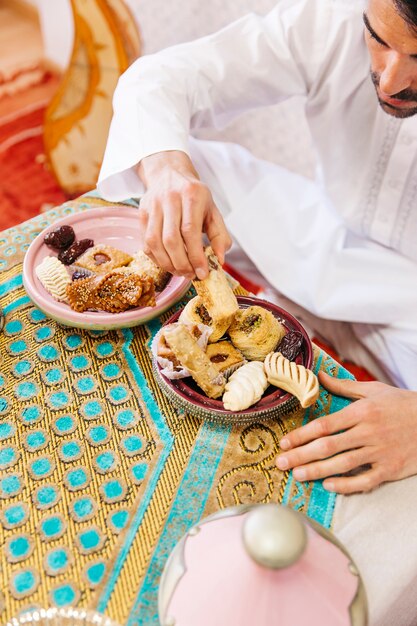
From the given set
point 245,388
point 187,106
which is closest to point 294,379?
point 245,388

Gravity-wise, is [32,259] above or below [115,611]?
above

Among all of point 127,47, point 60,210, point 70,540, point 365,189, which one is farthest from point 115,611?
point 127,47

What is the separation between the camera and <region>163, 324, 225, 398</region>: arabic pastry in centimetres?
94

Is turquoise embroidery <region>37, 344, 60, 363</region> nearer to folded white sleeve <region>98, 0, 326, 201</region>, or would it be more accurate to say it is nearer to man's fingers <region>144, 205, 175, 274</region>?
man's fingers <region>144, 205, 175, 274</region>

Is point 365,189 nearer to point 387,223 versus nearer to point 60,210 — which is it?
point 387,223

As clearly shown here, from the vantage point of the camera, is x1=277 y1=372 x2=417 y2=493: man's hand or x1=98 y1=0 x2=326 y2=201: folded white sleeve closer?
x1=277 y1=372 x2=417 y2=493: man's hand

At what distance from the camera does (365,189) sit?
152 centimetres

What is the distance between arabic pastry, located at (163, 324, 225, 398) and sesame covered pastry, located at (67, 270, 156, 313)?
0.54ft

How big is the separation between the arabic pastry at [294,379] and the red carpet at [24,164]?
176cm

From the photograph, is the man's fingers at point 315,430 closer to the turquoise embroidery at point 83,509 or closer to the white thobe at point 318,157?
the turquoise embroidery at point 83,509

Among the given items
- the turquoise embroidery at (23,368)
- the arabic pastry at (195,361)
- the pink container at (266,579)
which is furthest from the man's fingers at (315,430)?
the turquoise embroidery at (23,368)

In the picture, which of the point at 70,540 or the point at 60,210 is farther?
the point at 60,210

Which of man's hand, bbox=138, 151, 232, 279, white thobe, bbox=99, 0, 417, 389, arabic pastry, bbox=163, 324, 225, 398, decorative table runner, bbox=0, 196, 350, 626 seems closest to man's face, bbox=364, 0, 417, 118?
white thobe, bbox=99, 0, 417, 389

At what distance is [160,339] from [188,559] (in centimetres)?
39
